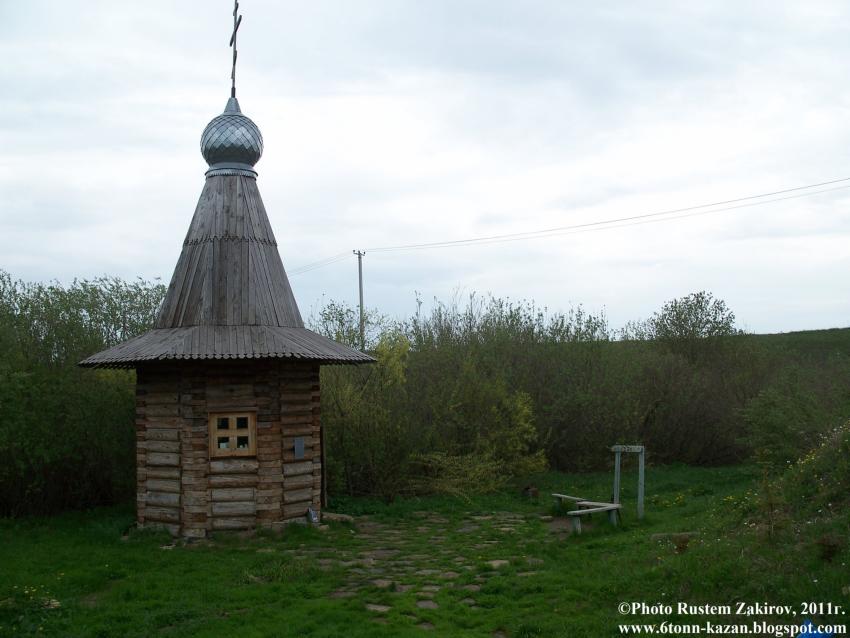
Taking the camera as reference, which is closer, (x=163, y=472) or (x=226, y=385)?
(x=226, y=385)

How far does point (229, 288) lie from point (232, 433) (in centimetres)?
230

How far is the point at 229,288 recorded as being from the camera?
1180cm

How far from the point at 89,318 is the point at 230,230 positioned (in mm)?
4834

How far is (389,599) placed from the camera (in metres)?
7.64

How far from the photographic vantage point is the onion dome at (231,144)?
12.5 m

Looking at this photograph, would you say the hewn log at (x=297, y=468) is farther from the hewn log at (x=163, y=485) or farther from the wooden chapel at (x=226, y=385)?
the hewn log at (x=163, y=485)

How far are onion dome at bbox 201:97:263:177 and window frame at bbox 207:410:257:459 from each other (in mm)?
4209

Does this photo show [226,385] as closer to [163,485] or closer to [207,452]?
[207,452]

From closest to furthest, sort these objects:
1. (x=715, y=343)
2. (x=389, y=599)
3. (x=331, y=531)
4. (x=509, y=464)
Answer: (x=389, y=599) < (x=331, y=531) < (x=509, y=464) < (x=715, y=343)

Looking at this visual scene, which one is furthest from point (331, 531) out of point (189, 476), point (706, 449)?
point (706, 449)

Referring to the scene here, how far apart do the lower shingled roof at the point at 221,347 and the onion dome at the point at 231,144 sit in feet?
9.86

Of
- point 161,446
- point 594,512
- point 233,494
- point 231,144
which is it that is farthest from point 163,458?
point 594,512

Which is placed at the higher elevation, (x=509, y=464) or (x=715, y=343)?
(x=715, y=343)

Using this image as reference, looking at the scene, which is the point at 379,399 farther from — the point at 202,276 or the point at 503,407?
the point at 202,276
